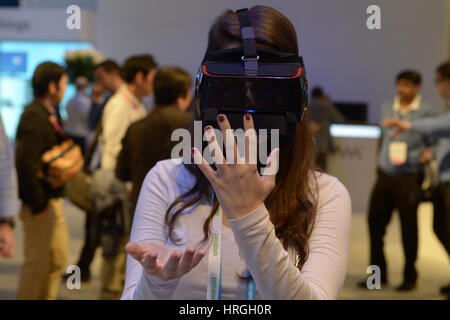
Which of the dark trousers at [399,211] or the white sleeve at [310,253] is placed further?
the dark trousers at [399,211]

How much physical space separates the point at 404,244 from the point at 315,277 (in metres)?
3.70

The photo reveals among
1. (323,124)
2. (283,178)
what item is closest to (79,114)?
(323,124)

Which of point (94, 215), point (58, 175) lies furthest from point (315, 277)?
point (94, 215)

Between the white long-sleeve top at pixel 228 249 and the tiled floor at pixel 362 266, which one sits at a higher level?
the white long-sleeve top at pixel 228 249

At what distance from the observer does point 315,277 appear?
1.13m

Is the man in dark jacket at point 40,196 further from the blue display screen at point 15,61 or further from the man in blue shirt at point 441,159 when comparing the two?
the blue display screen at point 15,61

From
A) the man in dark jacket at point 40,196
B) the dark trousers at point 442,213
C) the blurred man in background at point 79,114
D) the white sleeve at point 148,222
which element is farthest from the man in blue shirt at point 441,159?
the blurred man in background at point 79,114

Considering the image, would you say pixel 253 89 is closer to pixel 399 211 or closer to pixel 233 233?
pixel 233 233

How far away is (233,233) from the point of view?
106cm

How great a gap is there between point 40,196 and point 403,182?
8.33 feet

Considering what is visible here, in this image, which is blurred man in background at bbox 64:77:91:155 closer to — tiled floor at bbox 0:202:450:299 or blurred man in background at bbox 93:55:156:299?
tiled floor at bbox 0:202:450:299

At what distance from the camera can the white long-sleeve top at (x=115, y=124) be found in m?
3.81

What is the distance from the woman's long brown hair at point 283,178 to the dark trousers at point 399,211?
3.39 m
